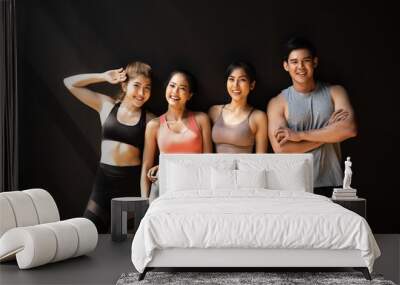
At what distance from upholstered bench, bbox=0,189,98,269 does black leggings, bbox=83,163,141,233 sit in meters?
1.43

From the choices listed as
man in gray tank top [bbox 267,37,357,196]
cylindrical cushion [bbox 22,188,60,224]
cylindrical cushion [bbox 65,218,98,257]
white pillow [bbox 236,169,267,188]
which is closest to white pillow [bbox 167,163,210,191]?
white pillow [bbox 236,169,267,188]

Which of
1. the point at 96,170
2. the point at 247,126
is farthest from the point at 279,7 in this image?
the point at 96,170

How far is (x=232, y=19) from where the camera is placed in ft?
24.9

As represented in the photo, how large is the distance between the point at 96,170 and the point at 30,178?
31.0 inches

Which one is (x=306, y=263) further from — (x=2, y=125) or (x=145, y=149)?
(x=2, y=125)

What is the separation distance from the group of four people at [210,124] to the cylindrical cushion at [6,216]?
78.6 inches

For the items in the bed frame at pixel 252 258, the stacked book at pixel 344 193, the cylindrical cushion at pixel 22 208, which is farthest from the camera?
the stacked book at pixel 344 193

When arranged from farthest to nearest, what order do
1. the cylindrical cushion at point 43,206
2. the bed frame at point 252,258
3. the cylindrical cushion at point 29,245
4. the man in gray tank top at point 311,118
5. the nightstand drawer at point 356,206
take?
Result: 1. the man in gray tank top at point 311,118
2. the nightstand drawer at point 356,206
3. the cylindrical cushion at point 43,206
4. the cylindrical cushion at point 29,245
5. the bed frame at point 252,258

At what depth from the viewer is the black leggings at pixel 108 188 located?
7633mm

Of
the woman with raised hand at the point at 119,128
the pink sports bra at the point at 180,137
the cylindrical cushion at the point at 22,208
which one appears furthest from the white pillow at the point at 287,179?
the cylindrical cushion at the point at 22,208

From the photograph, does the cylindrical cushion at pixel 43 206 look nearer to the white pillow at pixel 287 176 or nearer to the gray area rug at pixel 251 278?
the gray area rug at pixel 251 278

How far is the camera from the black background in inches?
297

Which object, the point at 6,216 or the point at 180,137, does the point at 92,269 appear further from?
the point at 180,137

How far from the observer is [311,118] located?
7.51 metres
